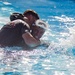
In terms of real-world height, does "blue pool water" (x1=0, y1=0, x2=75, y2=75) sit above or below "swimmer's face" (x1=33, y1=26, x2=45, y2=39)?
below

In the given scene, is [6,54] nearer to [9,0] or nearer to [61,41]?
[61,41]

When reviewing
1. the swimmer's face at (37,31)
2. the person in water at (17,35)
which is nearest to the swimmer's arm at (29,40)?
the person in water at (17,35)

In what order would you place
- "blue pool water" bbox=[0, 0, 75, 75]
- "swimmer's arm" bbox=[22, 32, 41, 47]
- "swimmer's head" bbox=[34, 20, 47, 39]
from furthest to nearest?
"swimmer's head" bbox=[34, 20, 47, 39]
"swimmer's arm" bbox=[22, 32, 41, 47]
"blue pool water" bbox=[0, 0, 75, 75]

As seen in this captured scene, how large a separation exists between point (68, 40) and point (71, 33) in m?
1.13

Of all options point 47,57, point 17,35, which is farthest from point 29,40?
point 47,57

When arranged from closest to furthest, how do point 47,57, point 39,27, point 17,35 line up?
point 17,35 < point 39,27 < point 47,57

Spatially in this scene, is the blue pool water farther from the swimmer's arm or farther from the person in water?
the swimmer's arm

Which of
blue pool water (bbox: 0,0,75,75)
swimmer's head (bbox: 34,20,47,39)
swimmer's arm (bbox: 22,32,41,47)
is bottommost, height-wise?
blue pool water (bbox: 0,0,75,75)

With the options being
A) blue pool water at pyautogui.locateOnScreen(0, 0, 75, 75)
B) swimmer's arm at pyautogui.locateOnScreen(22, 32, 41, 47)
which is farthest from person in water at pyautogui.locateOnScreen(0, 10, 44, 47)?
blue pool water at pyautogui.locateOnScreen(0, 0, 75, 75)

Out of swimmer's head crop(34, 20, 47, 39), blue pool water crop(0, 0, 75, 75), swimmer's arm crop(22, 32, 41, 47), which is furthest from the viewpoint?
swimmer's head crop(34, 20, 47, 39)

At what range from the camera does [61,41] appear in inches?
314

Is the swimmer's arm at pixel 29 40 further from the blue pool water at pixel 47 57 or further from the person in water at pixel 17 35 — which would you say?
the blue pool water at pixel 47 57

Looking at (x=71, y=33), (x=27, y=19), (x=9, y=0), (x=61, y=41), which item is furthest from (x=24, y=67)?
(x=9, y=0)

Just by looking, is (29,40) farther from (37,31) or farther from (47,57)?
(47,57)
